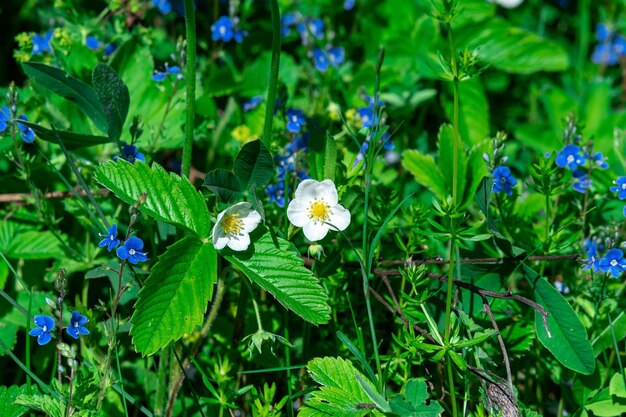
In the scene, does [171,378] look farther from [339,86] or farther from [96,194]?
[339,86]

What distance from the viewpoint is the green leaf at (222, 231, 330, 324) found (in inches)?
73.9

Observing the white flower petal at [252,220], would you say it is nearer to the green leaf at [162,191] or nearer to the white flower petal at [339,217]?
the green leaf at [162,191]

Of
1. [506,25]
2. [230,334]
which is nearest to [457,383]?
[230,334]

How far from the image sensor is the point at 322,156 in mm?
2127

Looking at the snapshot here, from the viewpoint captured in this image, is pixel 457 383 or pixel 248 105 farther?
pixel 248 105

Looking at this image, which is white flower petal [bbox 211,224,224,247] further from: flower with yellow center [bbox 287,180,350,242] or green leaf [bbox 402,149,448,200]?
green leaf [bbox 402,149,448,200]

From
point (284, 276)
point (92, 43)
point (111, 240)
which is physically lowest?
point (284, 276)

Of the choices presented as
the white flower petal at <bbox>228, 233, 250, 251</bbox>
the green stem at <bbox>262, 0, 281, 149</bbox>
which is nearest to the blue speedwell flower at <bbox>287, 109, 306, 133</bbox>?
the green stem at <bbox>262, 0, 281, 149</bbox>

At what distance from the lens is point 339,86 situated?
3375 millimetres

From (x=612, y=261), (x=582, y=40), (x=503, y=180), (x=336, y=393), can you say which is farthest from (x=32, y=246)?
(x=582, y=40)

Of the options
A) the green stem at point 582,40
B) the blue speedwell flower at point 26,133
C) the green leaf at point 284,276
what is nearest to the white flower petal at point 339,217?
the green leaf at point 284,276

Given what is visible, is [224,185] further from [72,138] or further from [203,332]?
[72,138]

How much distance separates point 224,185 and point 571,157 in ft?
3.81

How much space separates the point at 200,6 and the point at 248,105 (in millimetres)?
1066
